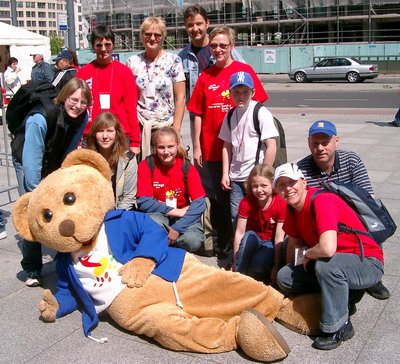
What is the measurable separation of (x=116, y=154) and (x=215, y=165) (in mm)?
966

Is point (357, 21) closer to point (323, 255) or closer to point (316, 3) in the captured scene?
point (316, 3)

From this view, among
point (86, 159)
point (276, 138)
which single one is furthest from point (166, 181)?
point (86, 159)

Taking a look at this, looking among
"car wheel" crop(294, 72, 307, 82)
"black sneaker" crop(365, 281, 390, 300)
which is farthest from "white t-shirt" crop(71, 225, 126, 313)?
"car wheel" crop(294, 72, 307, 82)

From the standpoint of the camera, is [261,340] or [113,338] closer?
[261,340]

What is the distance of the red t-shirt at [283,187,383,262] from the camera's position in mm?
3441

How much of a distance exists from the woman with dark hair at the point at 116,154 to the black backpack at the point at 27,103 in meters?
0.43

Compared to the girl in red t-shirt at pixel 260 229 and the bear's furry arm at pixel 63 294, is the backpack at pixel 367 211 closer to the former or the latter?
the girl in red t-shirt at pixel 260 229

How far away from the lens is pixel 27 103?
4305 millimetres

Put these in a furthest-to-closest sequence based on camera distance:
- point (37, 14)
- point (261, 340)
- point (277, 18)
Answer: point (37, 14)
point (277, 18)
point (261, 340)

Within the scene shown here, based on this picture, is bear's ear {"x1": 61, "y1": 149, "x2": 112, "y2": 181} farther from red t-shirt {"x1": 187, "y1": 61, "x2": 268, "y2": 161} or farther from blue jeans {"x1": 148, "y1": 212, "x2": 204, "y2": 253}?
red t-shirt {"x1": 187, "y1": 61, "x2": 268, "y2": 161}

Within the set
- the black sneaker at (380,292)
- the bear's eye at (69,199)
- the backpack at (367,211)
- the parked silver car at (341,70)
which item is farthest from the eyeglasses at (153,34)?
the parked silver car at (341,70)

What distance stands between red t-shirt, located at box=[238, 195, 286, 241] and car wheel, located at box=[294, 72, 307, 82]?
87.1 feet

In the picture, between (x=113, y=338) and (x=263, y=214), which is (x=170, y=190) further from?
(x=113, y=338)

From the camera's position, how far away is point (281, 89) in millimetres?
26828
